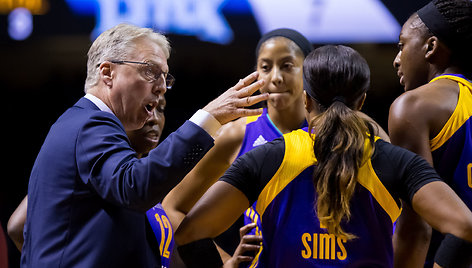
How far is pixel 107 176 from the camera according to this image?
5.72 ft

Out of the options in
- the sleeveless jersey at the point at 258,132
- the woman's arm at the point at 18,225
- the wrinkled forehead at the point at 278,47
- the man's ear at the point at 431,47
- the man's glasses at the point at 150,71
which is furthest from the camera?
the wrinkled forehead at the point at 278,47

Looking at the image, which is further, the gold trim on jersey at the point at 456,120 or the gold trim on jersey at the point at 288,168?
the gold trim on jersey at the point at 456,120

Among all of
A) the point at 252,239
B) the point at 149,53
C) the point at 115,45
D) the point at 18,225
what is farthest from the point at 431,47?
the point at 18,225

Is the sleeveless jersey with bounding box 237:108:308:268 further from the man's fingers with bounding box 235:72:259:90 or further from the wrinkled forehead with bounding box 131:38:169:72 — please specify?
the man's fingers with bounding box 235:72:259:90

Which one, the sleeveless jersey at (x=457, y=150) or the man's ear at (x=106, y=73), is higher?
the man's ear at (x=106, y=73)

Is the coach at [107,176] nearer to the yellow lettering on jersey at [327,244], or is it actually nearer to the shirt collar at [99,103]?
the shirt collar at [99,103]

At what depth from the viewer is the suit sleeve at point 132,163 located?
170 cm

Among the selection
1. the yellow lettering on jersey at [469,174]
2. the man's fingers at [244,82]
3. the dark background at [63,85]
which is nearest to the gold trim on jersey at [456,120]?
the yellow lettering on jersey at [469,174]

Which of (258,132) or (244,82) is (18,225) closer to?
(258,132)

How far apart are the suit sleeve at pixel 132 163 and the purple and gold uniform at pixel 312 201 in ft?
1.04

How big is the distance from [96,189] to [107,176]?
0.08m

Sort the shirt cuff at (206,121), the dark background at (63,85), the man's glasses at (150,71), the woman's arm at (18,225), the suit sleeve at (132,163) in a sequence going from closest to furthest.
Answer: the suit sleeve at (132,163)
the shirt cuff at (206,121)
the man's glasses at (150,71)
the woman's arm at (18,225)
the dark background at (63,85)

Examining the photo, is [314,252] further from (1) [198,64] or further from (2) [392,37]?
(1) [198,64]

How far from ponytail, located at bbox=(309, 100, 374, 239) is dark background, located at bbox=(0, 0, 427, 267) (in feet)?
13.6
